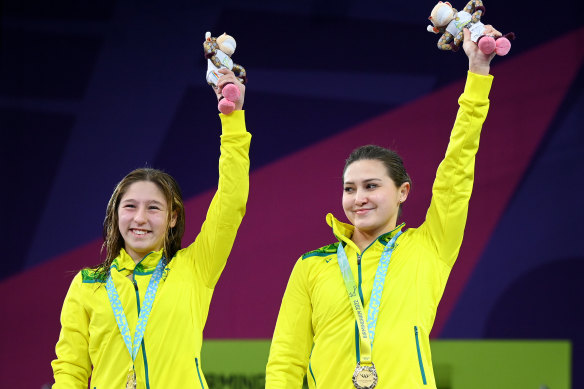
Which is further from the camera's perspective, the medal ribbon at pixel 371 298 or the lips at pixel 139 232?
the lips at pixel 139 232

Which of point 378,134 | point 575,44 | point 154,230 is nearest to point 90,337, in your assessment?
point 154,230

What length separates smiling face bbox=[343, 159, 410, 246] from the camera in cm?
272

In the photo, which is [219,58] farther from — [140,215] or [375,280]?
[375,280]

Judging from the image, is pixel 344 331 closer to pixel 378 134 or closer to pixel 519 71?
pixel 378 134

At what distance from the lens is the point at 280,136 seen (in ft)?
16.9

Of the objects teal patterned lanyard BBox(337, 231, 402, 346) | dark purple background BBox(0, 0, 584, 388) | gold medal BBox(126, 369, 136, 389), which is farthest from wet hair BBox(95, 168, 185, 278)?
dark purple background BBox(0, 0, 584, 388)

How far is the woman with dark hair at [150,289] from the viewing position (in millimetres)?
2672

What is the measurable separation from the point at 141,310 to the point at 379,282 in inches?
28.9

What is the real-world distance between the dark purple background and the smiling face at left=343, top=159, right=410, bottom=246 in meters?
2.17

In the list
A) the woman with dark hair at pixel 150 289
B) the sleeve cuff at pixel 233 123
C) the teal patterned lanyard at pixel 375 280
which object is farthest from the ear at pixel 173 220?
the teal patterned lanyard at pixel 375 280

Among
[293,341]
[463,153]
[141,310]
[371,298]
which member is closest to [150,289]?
[141,310]

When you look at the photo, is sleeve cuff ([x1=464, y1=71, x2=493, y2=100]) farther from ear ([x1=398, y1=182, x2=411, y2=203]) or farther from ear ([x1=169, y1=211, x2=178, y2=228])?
ear ([x1=169, y1=211, x2=178, y2=228])

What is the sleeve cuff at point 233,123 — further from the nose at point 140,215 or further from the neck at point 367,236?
the neck at point 367,236

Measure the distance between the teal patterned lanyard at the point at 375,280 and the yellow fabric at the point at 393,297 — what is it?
0.02m
